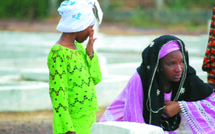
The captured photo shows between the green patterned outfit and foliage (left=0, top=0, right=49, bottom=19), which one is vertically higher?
the green patterned outfit

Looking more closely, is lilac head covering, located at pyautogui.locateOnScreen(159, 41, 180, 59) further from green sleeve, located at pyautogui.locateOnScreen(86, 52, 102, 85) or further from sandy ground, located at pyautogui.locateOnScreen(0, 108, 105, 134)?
sandy ground, located at pyautogui.locateOnScreen(0, 108, 105, 134)

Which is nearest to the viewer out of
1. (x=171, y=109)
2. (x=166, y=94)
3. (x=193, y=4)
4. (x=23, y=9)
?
(x=171, y=109)

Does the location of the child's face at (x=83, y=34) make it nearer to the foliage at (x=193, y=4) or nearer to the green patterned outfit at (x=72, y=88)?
the green patterned outfit at (x=72, y=88)

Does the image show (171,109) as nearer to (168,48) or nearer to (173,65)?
(173,65)

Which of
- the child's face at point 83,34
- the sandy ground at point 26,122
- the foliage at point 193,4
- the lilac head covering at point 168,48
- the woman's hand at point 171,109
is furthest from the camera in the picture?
the foliage at point 193,4

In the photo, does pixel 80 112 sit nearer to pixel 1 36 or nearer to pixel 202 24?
pixel 1 36

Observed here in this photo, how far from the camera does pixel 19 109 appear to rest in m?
6.72

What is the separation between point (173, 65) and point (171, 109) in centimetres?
39

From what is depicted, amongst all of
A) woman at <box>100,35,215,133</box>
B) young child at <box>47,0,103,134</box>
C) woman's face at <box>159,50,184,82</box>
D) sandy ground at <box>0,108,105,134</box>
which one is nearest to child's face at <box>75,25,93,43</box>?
young child at <box>47,0,103,134</box>

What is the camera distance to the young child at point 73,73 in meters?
3.15

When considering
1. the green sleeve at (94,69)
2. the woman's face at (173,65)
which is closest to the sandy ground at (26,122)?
the green sleeve at (94,69)

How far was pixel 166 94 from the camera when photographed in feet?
12.5

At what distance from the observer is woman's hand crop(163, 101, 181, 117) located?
3643mm

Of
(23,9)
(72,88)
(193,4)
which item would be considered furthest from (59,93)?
(193,4)
